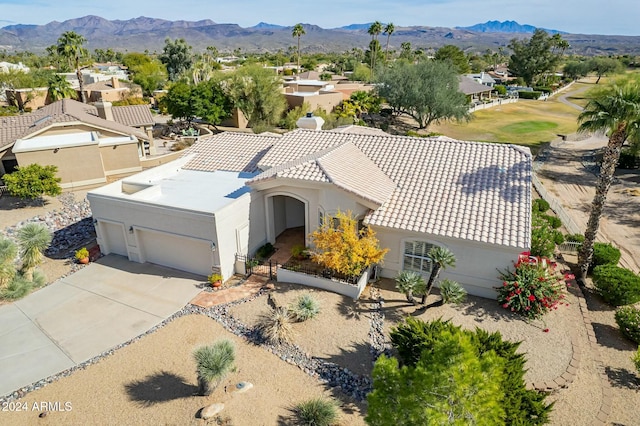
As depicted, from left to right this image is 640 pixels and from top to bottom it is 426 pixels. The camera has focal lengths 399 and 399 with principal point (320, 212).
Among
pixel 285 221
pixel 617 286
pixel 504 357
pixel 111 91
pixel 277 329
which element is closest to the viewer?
pixel 504 357

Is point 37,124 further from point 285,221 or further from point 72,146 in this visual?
point 285,221

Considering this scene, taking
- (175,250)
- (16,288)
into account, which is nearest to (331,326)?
(175,250)

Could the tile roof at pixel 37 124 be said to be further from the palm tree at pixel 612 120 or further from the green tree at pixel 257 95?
the palm tree at pixel 612 120

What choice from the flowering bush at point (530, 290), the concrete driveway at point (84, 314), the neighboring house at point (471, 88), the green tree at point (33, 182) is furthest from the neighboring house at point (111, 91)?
the flowering bush at point (530, 290)

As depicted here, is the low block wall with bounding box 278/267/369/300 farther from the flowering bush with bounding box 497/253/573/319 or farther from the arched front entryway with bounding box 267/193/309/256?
the flowering bush with bounding box 497/253/573/319

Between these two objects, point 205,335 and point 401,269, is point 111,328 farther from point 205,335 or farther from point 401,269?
point 401,269
